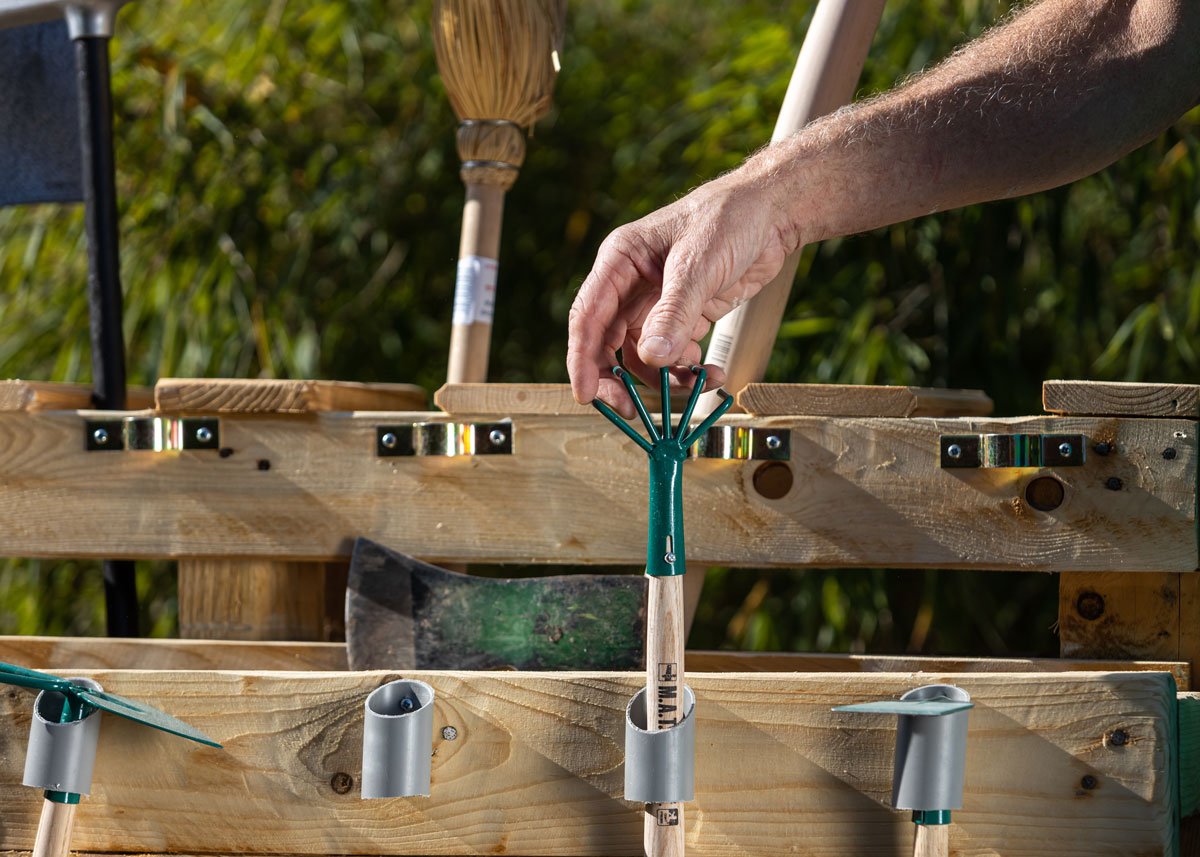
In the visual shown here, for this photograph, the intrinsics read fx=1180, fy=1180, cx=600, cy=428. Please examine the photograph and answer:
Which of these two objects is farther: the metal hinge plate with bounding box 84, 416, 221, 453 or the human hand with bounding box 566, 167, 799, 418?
the metal hinge plate with bounding box 84, 416, 221, 453

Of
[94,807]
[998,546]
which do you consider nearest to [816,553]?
[998,546]

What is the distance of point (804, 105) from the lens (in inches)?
48.0

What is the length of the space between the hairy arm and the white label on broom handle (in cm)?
47

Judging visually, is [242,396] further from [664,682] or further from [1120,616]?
[1120,616]

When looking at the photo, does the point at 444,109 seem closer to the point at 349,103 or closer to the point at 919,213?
the point at 349,103

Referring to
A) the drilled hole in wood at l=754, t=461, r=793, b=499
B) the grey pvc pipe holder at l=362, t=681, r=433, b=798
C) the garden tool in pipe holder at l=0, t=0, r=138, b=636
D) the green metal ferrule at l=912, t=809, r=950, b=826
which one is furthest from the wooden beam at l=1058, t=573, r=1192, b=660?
the garden tool in pipe holder at l=0, t=0, r=138, b=636

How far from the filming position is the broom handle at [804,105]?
1210 mm

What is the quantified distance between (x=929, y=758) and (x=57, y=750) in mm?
621

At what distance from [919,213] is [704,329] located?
10.5 inches

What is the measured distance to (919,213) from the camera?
1.03 m

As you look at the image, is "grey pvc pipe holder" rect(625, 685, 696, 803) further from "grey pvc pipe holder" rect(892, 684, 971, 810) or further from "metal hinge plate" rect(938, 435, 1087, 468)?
"metal hinge plate" rect(938, 435, 1087, 468)

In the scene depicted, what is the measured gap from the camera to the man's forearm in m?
0.98

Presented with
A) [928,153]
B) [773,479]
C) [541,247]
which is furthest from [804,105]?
[541,247]

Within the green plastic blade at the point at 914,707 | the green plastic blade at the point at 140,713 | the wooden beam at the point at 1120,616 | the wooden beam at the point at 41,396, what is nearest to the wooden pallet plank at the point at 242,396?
the wooden beam at the point at 41,396
